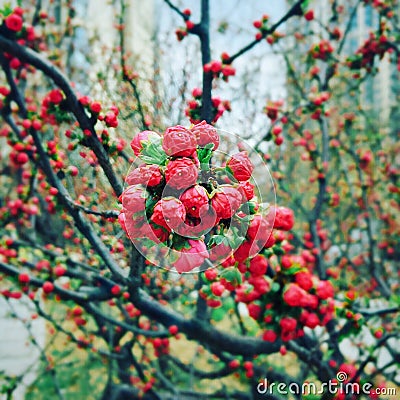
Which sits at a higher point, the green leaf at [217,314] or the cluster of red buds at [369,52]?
the cluster of red buds at [369,52]

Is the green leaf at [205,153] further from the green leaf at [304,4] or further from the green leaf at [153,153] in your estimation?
the green leaf at [304,4]

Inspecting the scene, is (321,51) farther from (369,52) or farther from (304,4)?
(304,4)

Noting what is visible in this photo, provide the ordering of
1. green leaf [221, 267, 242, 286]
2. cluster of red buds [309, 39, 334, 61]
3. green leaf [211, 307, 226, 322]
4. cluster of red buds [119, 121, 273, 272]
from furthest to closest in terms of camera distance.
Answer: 1. cluster of red buds [309, 39, 334, 61]
2. green leaf [211, 307, 226, 322]
3. green leaf [221, 267, 242, 286]
4. cluster of red buds [119, 121, 273, 272]

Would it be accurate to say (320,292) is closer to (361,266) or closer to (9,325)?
(361,266)

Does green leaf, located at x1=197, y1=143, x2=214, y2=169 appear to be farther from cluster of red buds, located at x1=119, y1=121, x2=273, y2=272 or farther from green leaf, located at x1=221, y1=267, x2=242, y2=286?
green leaf, located at x1=221, y1=267, x2=242, y2=286

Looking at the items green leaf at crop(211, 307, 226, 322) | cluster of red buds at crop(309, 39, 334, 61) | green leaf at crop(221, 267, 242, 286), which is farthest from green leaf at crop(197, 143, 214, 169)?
cluster of red buds at crop(309, 39, 334, 61)

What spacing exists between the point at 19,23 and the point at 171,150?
1363 millimetres

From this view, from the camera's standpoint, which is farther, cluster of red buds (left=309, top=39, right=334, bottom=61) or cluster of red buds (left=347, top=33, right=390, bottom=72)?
cluster of red buds (left=309, top=39, right=334, bottom=61)

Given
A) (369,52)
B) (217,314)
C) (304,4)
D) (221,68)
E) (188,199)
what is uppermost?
(369,52)

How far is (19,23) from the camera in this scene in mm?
1817

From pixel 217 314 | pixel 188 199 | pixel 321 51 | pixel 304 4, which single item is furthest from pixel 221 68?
pixel 321 51

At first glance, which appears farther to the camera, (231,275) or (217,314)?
(217,314)

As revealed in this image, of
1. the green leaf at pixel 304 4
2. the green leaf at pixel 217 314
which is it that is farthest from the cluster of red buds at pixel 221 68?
the green leaf at pixel 217 314

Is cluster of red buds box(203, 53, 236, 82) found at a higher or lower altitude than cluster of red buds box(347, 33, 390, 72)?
lower
